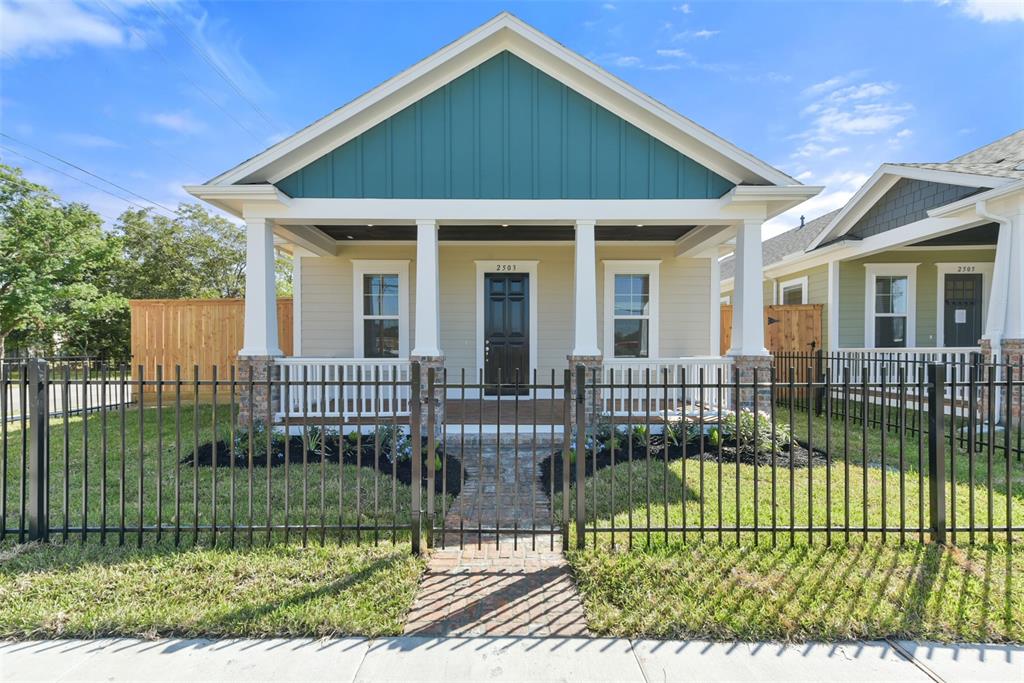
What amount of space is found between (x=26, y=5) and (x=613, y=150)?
1117 centimetres

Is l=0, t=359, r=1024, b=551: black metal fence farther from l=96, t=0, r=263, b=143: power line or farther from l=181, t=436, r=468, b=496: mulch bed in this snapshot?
A: l=96, t=0, r=263, b=143: power line

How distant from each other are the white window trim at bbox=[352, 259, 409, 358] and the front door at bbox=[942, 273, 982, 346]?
11.8 m

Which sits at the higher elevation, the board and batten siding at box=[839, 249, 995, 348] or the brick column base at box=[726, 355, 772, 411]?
the board and batten siding at box=[839, 249, 995, 348]

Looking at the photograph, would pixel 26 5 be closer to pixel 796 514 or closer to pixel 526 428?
pixel 526 428

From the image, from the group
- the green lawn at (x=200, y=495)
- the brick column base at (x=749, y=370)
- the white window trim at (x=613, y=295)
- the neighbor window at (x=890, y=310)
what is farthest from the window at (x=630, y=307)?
the green lawn at (x=200, y=495)

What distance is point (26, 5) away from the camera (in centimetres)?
992

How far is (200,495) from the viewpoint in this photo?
17.6 ft

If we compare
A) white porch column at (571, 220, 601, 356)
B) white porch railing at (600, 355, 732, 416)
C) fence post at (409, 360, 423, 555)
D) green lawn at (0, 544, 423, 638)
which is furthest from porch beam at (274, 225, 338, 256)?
green lawn at (0, 544, 423, 638)

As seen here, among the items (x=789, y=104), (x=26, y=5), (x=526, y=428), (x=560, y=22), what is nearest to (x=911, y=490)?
(x=526, y=428)

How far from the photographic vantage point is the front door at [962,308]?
12.0 metres

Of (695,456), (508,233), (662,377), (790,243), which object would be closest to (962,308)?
(790,243)

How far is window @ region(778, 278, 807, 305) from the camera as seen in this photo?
13.9 meters

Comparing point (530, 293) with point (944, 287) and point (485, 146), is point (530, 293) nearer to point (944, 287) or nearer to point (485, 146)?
point (485, 146)

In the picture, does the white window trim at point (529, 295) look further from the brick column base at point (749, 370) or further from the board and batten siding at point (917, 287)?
the board and batten siding at point (917, 287)
